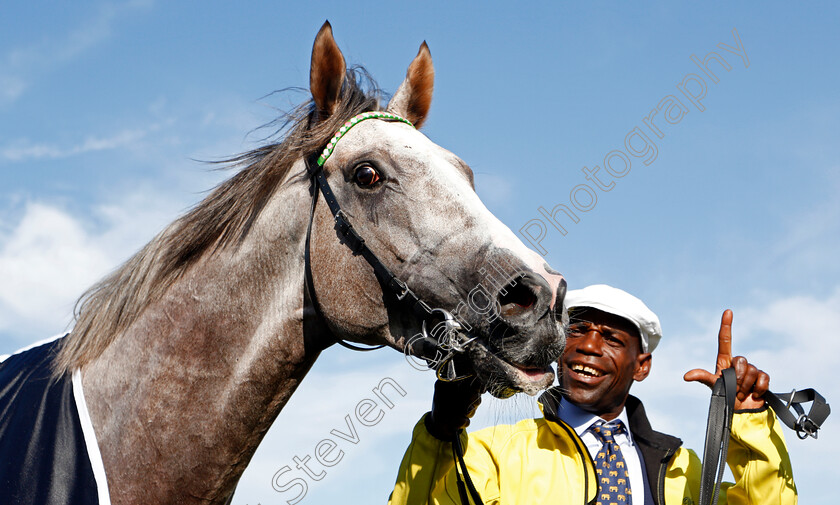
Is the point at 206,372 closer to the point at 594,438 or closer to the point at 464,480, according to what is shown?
the point at 464,480

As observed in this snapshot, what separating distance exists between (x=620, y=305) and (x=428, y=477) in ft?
4.25

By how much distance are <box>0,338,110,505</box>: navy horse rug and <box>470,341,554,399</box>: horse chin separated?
1295 millimetres

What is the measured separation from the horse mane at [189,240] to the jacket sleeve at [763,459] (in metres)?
2.07

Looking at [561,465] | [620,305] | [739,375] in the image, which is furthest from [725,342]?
[561,465]

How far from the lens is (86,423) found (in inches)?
90.7

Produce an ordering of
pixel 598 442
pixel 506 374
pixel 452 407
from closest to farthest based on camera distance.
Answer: pixel 506 374 → pixel 452 407 → pixel 598 442

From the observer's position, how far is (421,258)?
8.04 feet

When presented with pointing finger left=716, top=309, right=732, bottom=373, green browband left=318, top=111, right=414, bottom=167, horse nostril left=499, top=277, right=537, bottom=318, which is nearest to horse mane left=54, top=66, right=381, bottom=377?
green browband left=318, top=111, right=414, bottom=167

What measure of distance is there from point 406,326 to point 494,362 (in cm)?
36

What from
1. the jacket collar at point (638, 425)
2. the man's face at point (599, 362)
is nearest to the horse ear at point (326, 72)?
the man's face at point (599, 362)

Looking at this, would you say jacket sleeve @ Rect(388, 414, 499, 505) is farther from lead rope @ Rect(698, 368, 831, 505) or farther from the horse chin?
lead rope @ Rect(698, 368, 831, 505)

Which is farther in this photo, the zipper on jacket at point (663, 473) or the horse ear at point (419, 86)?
the horse ear at point (419, 86)

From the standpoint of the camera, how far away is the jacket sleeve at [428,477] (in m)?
2.86

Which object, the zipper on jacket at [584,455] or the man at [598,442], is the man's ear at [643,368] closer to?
the man at [598,442]
